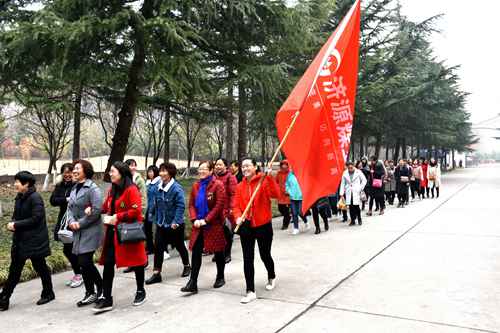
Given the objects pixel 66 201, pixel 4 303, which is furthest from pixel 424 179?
pixel 4 303

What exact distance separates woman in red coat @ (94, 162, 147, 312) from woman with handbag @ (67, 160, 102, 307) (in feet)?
0.45

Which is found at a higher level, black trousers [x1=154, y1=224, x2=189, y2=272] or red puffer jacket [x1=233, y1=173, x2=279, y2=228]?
red puffer jacket [x1=233, y1=173, x2=279, y2=228]

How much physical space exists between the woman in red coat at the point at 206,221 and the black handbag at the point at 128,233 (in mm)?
791

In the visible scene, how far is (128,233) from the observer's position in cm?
488

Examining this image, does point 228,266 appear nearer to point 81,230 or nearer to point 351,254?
point 351,254

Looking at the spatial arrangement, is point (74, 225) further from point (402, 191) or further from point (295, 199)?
point (402, 191)

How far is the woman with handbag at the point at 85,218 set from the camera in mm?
4980

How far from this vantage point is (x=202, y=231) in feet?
18.6

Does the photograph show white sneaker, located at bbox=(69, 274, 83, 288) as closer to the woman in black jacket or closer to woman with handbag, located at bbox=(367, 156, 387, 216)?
the woman in black jacket

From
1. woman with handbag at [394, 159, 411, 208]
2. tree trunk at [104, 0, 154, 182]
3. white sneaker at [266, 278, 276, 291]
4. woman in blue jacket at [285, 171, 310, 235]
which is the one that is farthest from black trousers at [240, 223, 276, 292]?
woman with handbag at [394, 159, 411, 208]

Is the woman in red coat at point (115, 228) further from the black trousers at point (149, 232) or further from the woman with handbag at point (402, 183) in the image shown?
the woman with handbag at point (402, 183)

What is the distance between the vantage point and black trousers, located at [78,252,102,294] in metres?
5.02

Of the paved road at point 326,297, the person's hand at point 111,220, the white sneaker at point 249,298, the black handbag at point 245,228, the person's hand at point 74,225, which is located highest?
the person's hand at point 111,220

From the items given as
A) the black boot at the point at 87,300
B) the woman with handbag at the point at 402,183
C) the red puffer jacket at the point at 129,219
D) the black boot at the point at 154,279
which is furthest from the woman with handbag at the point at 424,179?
the black boot at the point at 87,300
